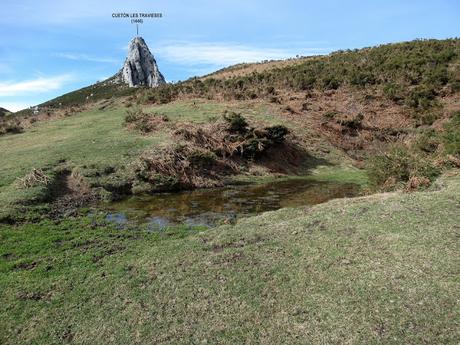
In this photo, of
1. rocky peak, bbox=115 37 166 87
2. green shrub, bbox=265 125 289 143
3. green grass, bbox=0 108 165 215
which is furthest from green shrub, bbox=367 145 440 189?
rocky peak, bbox=115 37 166 87

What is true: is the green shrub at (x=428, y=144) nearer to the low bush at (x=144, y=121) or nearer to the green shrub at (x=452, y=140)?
the green shrub at (x=452, y=140)

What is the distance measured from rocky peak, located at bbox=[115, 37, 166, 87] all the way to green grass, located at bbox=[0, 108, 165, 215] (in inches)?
2990

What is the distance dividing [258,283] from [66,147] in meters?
20.5

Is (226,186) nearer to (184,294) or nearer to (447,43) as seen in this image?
(184,294)

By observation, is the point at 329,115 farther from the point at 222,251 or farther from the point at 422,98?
the point at 222,251

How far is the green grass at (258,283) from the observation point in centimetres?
764

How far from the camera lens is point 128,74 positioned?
110 m

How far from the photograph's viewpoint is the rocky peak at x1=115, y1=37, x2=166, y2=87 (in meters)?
110

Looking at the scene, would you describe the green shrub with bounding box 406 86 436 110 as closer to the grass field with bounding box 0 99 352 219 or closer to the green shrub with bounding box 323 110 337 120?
the green shrub with bounding box 323 110 337 120

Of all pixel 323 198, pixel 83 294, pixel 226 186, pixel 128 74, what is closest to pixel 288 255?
pixel 83 294

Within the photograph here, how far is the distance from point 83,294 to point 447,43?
56680mm

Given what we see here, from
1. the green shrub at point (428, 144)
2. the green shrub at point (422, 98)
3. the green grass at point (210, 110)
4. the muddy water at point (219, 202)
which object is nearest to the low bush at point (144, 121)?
the green grass at point (210, 110)

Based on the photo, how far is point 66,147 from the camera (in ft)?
86.0

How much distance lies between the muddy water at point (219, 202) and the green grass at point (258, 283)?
131 inches
